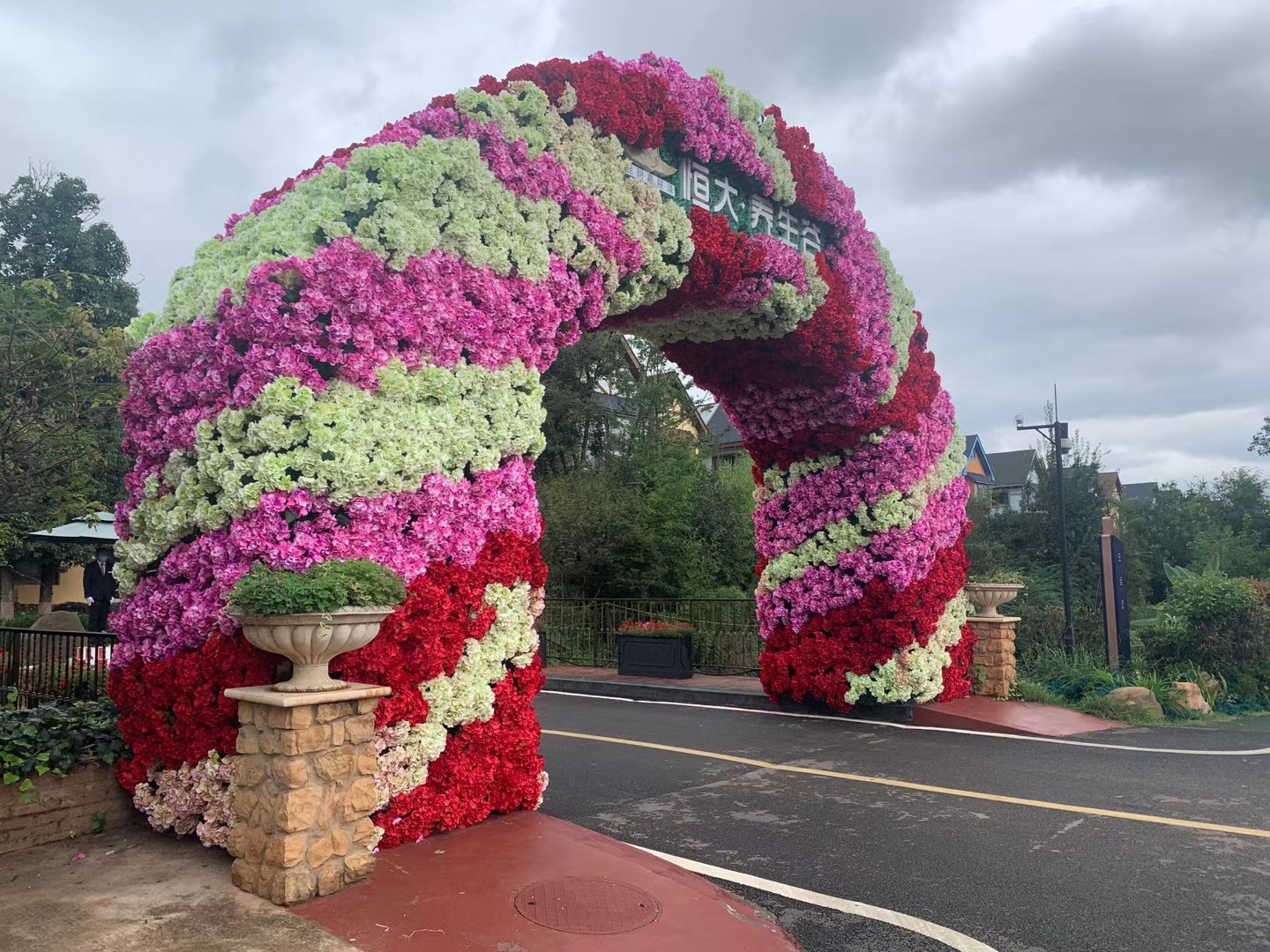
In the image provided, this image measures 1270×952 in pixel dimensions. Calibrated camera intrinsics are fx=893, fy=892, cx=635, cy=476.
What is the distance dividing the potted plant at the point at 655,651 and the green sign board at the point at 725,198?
6405 mm

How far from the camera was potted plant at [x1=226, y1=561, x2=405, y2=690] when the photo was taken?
4.19m

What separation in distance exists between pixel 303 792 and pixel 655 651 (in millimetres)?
9557

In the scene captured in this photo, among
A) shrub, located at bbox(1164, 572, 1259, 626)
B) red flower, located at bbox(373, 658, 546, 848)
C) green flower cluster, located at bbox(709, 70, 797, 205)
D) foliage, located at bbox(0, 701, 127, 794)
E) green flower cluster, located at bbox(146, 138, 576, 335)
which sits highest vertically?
green flower cluster, located at bbox(709, 70, 797, 205)

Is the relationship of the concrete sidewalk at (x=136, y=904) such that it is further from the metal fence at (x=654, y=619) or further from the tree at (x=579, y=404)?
the tree at (x=579, y=404)

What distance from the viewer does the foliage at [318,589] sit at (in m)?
4.18

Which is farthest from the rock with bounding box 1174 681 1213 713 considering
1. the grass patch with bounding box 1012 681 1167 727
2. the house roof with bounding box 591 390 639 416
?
the house roof with bounding box 591 390 639 416

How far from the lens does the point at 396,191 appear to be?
17.8ft

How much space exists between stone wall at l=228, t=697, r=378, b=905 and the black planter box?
8933 mm

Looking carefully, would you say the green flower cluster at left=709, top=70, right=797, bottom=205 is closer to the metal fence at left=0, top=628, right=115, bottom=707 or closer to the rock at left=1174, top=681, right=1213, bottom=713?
the metal fence at left=0, top=628, right=115, bottom=707

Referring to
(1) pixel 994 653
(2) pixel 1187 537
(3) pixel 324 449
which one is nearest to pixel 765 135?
(3) pixel 324 449

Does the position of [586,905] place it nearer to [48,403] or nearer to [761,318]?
[761,318]

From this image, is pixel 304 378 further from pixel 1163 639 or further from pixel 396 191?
pixel 1163 639

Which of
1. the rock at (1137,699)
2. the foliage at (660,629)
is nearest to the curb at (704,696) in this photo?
the foliage at (660,629)

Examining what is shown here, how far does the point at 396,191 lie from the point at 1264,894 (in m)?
6.07
